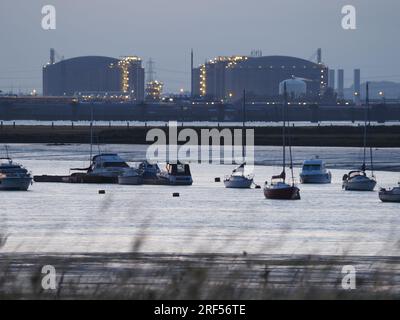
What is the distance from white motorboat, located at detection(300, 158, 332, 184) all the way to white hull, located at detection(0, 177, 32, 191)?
42.0ft

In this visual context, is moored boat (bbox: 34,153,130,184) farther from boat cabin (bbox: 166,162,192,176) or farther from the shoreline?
the shoreline

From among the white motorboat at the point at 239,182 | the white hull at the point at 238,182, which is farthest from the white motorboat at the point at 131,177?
the white hull at the point at 238,182

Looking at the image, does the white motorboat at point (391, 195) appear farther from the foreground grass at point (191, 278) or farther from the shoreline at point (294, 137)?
the shoreline at point (294, 137)

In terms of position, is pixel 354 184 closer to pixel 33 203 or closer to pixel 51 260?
pixel 33 203

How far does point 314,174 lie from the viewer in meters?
55.2

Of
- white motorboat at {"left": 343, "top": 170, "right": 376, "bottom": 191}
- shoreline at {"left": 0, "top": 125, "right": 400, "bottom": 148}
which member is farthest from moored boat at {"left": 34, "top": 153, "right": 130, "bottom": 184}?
shoreline at {"left": 0, "top": 125, "right": 400, "bottom": 148}

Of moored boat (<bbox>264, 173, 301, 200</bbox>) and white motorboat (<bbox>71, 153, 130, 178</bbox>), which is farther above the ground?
white motorboat (<bbox>71, 153, 130, 178</bbox>)

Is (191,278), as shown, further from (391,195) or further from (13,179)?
(13,179)

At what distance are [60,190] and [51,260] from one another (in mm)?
32695

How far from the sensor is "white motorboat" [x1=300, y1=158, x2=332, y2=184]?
181ft

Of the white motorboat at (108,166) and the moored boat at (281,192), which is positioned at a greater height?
the white motorboat at (108,166)

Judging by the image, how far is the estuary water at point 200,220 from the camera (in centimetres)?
2406

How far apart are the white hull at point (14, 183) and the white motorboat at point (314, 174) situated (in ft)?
42.0
